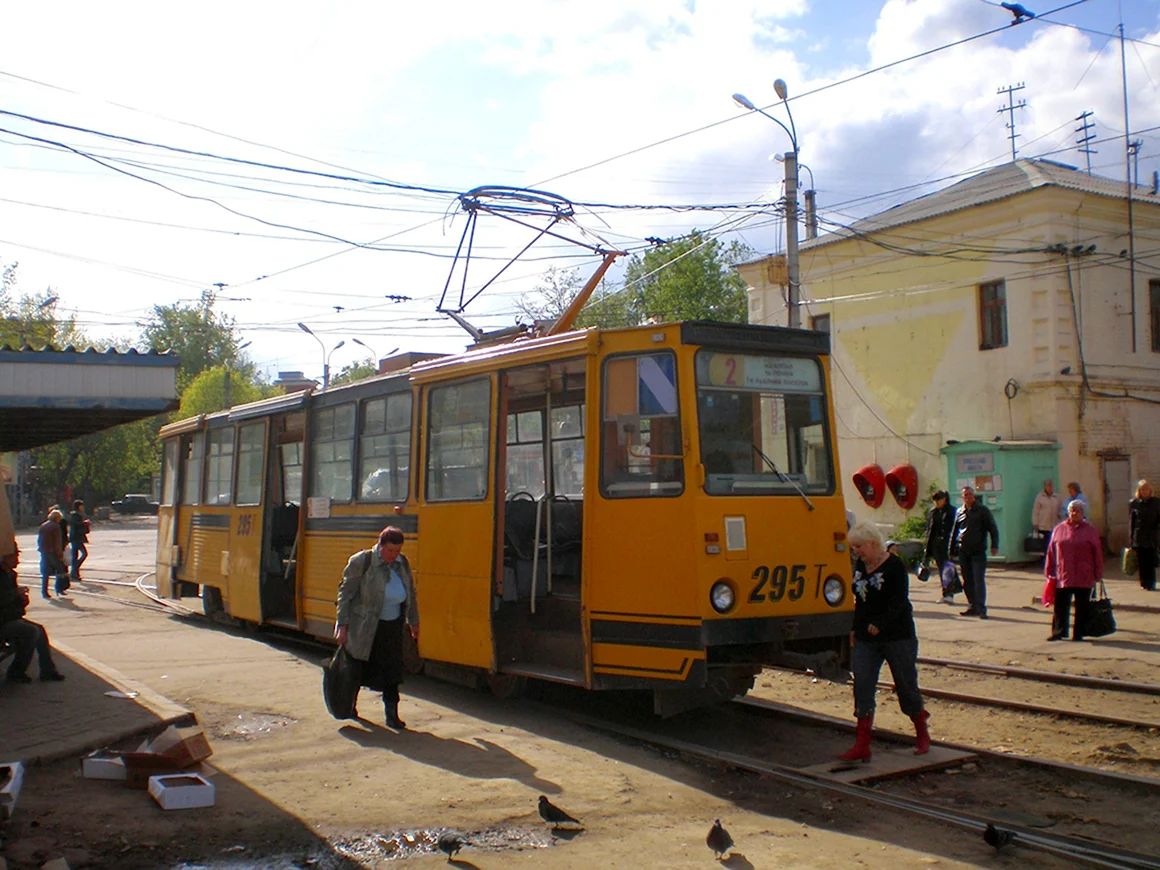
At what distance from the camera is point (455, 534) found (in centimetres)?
956

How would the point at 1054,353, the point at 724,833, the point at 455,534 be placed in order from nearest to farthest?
the point at 724,833 → the point at 455,534 → the point at 1054,353

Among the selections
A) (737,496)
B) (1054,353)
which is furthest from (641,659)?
(1054,353)

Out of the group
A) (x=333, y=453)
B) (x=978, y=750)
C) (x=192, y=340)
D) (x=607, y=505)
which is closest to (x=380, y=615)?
(x=607, y=505)

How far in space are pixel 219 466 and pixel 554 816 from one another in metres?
10.3

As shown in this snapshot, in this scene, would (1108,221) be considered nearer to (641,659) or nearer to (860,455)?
(860,455)

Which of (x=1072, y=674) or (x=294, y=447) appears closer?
(x=1072, y=674)

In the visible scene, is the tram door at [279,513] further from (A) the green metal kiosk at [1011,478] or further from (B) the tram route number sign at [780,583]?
(A) the green metal kiosk at [1011,478]

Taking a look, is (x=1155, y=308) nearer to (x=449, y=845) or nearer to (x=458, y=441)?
(x=458, y=441)

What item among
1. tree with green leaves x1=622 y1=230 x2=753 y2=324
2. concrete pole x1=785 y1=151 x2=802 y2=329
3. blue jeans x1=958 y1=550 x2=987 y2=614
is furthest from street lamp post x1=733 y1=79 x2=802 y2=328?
tree with green leaves x1=622 y1=230 x2=753 y2=324

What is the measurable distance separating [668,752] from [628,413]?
238 cm

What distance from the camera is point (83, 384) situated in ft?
29.4

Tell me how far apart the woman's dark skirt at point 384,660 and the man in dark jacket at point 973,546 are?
877cm

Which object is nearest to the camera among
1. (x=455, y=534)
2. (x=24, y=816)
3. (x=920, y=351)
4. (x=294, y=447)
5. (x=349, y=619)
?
(x=24, y=816)

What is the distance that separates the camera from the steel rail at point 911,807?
17.9 ft
